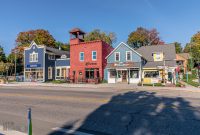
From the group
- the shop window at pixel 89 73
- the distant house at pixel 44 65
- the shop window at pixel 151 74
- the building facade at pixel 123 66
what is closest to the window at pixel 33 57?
the distant house at pixel 44 65

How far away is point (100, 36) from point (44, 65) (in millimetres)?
31323

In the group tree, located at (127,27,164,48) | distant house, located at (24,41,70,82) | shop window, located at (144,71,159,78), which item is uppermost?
tree, located at (127,27,164,48)

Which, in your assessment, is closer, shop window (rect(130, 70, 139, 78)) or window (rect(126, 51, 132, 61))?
shop window (rect(130, 70, 139, 78))

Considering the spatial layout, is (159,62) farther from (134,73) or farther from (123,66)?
(123,66)

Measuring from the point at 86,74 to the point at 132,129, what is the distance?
33.9 metres

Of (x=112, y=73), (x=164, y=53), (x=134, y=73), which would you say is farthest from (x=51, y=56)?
(x=164, y=53)

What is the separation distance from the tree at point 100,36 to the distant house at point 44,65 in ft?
77.8

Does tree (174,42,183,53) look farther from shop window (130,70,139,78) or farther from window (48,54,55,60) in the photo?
window (48,54,55,60)

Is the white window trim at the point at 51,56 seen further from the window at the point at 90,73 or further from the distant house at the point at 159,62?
the distant house at the point at 159,62

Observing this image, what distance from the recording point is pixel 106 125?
813cm

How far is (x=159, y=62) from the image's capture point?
1528 inches

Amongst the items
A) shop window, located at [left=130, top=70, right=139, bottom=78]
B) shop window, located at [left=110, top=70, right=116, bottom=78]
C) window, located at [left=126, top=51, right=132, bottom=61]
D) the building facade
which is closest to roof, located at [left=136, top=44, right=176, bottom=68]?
shop window, located at [left=130, top=70, right=139, bottom=78]

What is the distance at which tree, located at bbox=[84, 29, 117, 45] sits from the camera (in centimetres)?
7017

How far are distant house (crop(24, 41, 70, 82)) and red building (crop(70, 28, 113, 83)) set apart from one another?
3538 millimetres
